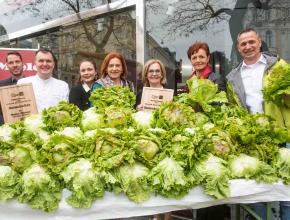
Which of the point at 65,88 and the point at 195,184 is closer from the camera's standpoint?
the point at 195,184

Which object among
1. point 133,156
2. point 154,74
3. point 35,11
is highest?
point 35,11

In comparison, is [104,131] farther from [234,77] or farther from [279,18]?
[279,18]

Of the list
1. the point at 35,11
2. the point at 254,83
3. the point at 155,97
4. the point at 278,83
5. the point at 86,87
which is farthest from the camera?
the point at 35,11

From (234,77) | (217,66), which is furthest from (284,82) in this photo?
(217,66)

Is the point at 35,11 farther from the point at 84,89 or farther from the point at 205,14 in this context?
the point at 84,89

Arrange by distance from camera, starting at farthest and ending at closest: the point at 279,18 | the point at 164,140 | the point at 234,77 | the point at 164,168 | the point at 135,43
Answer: the point at 135,43, the point at 279,18, the point at 234,77, the point at 164,140, the point at 164,168

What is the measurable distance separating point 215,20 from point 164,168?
3.79 m

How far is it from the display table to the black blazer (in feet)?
5.59

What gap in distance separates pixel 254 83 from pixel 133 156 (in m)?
1.55

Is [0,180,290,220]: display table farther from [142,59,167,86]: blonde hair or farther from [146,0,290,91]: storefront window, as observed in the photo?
[146,0,290,91]: storefront window

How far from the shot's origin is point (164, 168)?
243cm

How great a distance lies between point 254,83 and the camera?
349 centimetres

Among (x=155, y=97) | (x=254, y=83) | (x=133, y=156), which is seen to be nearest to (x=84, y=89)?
(x=155, y=97)

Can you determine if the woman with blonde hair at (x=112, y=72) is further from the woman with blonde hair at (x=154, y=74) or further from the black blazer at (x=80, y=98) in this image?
the woman with blonde hair at (x=154, y=74)
